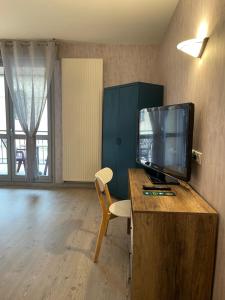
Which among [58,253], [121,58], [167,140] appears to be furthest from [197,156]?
[121,58]

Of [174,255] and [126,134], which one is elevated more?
[126,134]

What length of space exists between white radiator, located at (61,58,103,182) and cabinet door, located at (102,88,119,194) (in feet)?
0.95

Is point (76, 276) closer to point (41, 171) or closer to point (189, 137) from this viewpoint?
point (189, 137)

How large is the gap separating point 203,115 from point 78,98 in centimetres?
303

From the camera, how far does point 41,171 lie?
15.7ft

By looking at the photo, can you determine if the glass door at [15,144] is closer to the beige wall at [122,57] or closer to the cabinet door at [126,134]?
the beige wall at [122,57]

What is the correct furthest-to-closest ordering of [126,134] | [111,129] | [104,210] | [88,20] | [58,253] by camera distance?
[111,129], [126,134], [88,20], [58,253], [104,210]

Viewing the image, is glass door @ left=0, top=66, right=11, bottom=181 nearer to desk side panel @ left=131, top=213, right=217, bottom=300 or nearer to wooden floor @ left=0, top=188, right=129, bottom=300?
wooden floor @ left=0, top=188, right=129, bottom=300

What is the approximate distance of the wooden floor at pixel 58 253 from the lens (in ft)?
6.35

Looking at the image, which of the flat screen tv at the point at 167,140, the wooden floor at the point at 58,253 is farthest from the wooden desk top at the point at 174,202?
the wooden floor at the point at 58,253

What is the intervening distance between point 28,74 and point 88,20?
1580mm

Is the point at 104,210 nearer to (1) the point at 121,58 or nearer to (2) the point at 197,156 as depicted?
(2) the point at 197,156

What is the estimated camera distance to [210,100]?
168cm

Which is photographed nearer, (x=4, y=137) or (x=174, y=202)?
(x=174, y=202)
